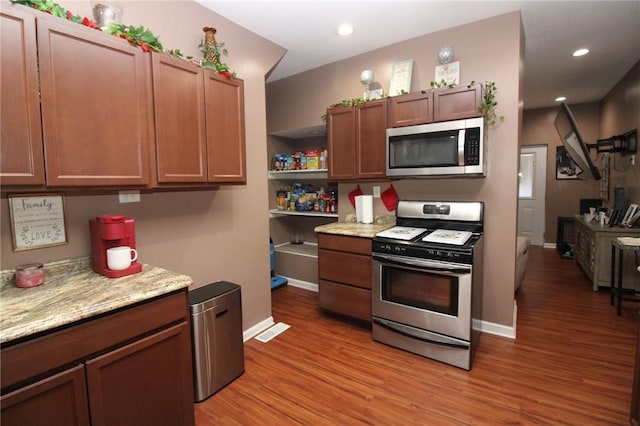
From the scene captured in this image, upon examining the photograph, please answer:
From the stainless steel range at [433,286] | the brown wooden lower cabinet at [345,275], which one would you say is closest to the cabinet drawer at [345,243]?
the brown wooden lower cabinet at [345,275]

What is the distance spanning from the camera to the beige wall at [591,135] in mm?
3893

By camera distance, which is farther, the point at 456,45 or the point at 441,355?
the point at 456,45

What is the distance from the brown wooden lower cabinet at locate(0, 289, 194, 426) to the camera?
1112 millimetres

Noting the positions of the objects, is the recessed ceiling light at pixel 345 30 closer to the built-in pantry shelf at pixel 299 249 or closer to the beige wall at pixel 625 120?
the built-in pantry shelf at pixel 299 249

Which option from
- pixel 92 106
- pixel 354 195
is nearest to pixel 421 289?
pixel 354 195

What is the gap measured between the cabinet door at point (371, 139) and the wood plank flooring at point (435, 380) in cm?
151

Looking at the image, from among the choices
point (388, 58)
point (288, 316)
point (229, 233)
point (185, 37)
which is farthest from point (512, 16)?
point (288, 316)

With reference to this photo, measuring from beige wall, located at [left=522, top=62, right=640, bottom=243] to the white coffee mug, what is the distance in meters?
5.15

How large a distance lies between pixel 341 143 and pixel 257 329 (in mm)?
1985

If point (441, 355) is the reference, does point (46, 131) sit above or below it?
above

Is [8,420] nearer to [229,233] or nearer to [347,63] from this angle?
[229,233]

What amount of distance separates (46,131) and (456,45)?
9.93 feet

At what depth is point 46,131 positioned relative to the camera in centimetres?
137

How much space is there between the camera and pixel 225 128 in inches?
84.7
